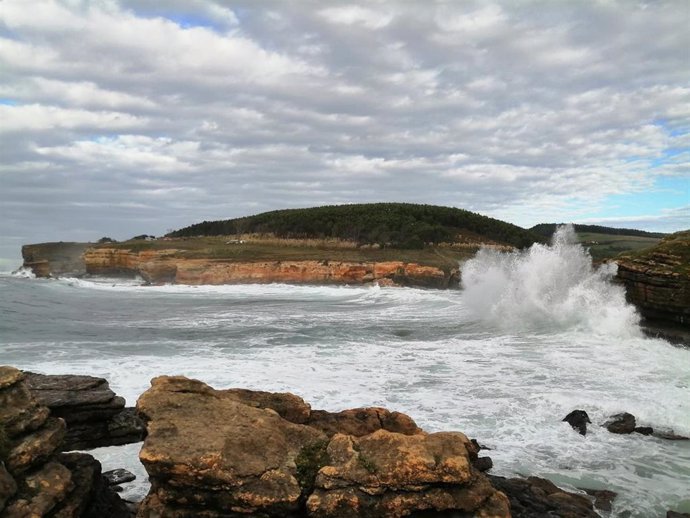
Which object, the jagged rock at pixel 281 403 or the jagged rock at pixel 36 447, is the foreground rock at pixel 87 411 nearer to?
the jagged rock at pixel 36 447

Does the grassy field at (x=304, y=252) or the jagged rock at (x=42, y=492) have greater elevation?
the grassy field at (x=304, y=252)

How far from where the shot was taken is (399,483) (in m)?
4.97

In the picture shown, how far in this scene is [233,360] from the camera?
1524 centimetres

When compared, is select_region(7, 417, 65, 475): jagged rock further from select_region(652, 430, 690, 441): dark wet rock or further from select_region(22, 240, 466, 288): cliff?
select_region(22, 240, 466, 288): cliff

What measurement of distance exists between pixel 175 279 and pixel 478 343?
43154 mm

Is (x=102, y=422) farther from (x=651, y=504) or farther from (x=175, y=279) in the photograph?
(x=175, y=279)

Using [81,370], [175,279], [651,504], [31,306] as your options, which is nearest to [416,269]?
[175,279]

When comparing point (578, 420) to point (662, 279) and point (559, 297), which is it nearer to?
point (662, 279)

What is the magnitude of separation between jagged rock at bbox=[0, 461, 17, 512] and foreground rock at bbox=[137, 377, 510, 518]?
1141mm

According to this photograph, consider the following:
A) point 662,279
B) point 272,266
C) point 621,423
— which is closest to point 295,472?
point 621,423

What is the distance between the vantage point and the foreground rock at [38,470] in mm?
4953

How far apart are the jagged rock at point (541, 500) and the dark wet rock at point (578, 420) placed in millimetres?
2889

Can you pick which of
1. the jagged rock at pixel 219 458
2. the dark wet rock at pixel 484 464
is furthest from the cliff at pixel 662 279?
the jagged rock at pixel 219 458

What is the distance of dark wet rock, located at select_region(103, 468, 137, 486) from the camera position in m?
7.43
